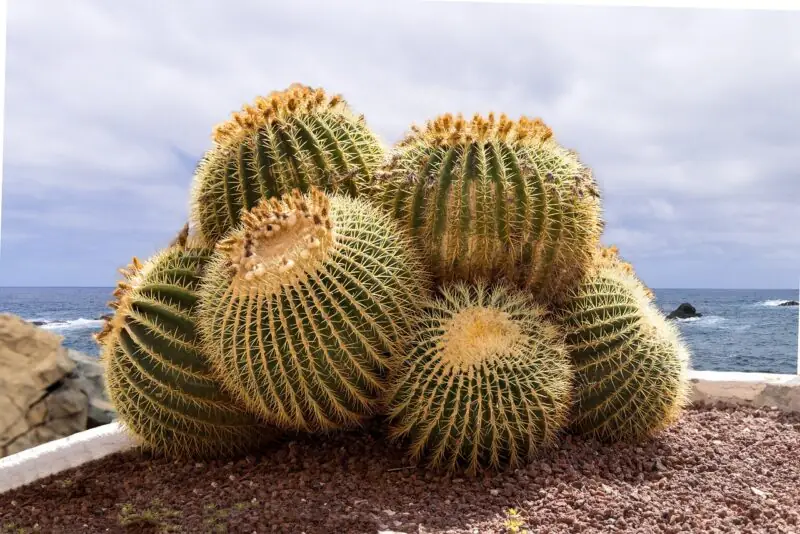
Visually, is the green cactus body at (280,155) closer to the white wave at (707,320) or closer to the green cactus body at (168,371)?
the green cactus body at (168,371)

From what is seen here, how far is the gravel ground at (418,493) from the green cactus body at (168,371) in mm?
124

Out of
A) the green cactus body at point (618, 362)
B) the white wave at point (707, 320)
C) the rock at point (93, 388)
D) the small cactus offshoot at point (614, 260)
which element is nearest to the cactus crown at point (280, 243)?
the green cactus body at point (618, 362)

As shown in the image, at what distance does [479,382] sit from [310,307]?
0.67 m

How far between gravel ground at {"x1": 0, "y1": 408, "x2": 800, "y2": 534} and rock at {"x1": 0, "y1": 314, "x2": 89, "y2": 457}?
2082 millimetres

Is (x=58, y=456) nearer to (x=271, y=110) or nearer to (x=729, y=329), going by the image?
(x=271, y=110)

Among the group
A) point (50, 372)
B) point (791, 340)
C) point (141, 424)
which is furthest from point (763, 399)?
point (791, 340)

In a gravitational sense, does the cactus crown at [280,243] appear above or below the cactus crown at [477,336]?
above

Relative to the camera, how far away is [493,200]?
3066mm

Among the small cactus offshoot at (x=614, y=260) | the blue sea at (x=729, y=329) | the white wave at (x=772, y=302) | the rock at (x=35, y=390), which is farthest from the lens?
the white wave at (x=772, y=302)

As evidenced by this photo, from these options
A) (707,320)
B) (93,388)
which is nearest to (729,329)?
(707,320)

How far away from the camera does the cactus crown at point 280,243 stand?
9.14ft

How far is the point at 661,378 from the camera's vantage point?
3.43 meters

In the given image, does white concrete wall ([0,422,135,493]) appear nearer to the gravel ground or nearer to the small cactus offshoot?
the gravel ground

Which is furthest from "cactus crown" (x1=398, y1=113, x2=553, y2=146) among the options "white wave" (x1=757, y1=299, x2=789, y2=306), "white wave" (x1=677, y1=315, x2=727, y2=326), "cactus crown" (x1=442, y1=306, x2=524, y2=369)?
"white wave" (x1=757, y1=299, x2=789, y2=306)
